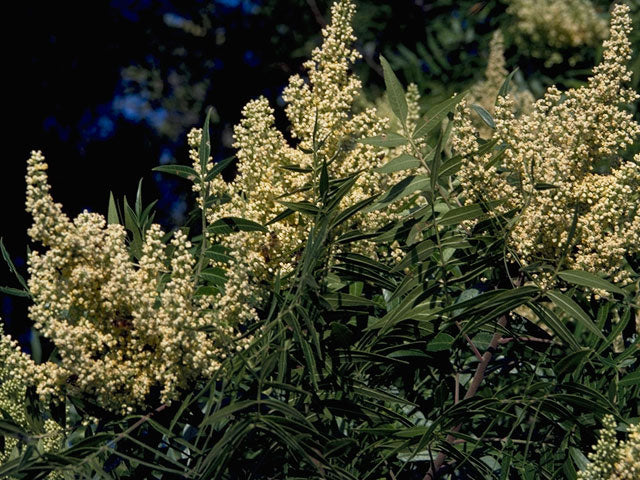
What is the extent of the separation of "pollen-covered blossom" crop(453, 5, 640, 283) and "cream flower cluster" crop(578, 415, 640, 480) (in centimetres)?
20

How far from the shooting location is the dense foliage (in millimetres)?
828

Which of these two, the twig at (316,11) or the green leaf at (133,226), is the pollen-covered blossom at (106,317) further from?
the twig at (316,11)

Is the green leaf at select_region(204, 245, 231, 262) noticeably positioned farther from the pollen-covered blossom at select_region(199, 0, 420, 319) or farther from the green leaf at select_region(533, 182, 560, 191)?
the green leaf at select_region(533, 182, 560, 191)

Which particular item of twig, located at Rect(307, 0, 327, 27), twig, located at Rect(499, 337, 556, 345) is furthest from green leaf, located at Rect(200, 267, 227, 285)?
twig, located at Rect(307, 0, 327, 27)

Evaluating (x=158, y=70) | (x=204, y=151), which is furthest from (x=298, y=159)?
(x=158, y=70)

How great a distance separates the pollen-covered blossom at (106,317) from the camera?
32.3 inches

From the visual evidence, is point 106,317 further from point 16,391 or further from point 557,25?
point 557,25

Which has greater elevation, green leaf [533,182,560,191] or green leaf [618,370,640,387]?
green leaf [533,182,560,191]

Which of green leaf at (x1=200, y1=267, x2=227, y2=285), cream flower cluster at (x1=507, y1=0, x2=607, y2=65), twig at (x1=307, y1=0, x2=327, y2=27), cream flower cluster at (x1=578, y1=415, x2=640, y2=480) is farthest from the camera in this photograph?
twig at (x1=307, y1=0, x2=327, y2=27)

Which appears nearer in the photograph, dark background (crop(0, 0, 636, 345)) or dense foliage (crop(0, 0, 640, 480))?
dense foliage (crop(0, 0, 640, 480))

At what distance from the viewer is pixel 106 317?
0.86 meters

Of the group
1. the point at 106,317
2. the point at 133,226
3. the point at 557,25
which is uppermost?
the point at 557,25

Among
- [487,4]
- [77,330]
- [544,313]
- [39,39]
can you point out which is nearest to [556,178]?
[544,313]

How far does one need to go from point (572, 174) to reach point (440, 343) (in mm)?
250
